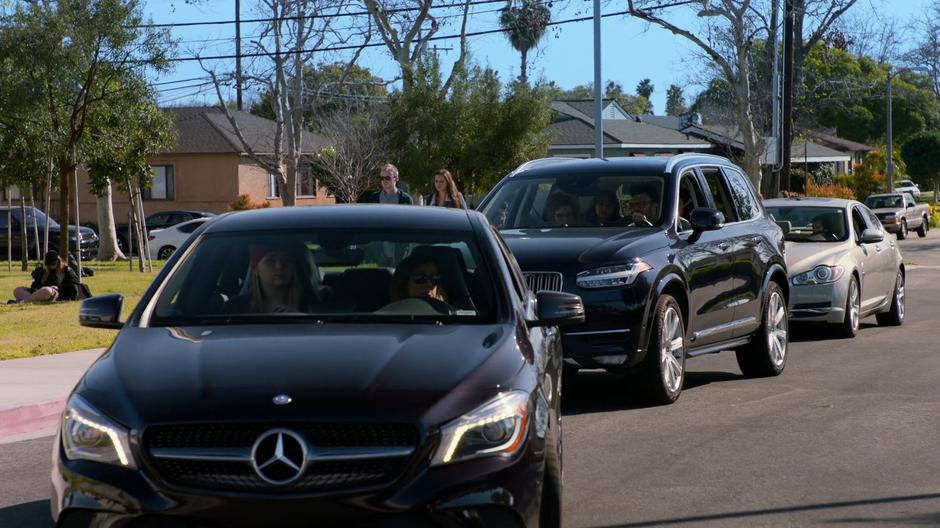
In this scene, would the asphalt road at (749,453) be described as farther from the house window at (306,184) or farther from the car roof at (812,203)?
the house window at (306,184)

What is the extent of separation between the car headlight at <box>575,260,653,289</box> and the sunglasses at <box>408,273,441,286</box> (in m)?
3.90

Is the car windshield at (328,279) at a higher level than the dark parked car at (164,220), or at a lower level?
higher

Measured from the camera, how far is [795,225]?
1727 centimetres

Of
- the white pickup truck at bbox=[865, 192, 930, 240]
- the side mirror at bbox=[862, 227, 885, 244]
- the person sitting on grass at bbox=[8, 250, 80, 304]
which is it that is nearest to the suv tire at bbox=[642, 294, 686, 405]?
the side mirror at bbox=[862, 227, 885, 244]

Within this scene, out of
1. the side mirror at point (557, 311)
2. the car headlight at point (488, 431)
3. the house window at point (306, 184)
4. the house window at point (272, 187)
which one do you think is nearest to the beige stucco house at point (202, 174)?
the house window at point (272, 187)

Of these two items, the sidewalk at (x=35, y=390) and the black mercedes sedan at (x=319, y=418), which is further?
the sidewalk at (x=35, y=390)

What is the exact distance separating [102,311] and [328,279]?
3.26ft

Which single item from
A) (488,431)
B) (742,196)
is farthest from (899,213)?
(488,431)

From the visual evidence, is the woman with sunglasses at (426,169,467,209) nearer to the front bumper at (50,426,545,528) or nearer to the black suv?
the black suv

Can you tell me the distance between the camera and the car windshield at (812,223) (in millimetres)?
16578

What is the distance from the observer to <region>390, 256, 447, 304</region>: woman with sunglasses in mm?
6030

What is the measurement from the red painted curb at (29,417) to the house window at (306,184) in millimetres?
49824

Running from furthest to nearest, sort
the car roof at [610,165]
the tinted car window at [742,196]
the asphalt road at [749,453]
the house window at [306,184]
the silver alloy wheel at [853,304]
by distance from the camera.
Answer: the house window at [306,184] → the silver alloy wheel at [853,304] → the tinted car window at [742,196] → the car roof at [610,165] → the asphalt road at [749,453]

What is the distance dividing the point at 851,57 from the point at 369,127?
60.1 meters
